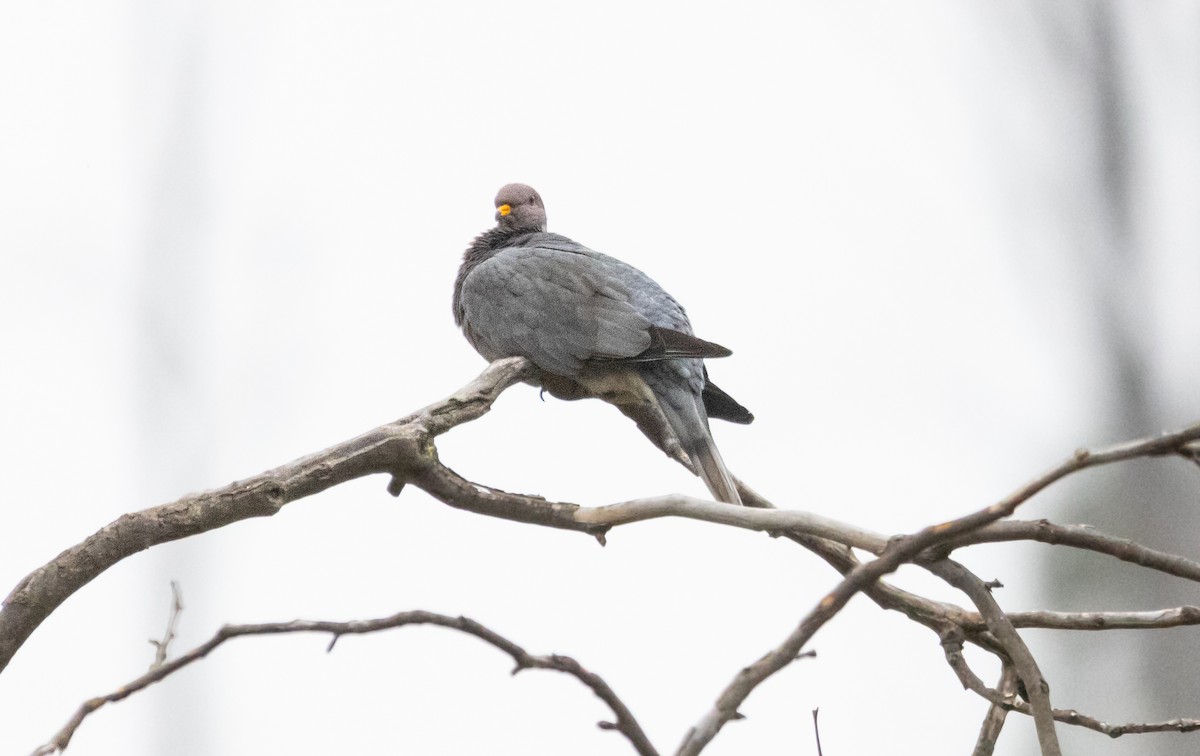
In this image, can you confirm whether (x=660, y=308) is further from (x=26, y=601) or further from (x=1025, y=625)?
(x=26, y=601)

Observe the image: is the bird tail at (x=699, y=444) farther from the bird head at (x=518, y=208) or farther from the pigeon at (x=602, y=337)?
the bird head at (x=518, y=208)

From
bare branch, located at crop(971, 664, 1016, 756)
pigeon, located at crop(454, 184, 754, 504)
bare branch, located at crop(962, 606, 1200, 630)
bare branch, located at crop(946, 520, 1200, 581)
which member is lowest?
bare branch, located at crop(971, 664, 1016, 756)

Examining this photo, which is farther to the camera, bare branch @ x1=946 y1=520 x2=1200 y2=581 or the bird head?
the bird head

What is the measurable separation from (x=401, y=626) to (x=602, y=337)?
1.96 metres

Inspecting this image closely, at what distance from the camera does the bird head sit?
4.25m

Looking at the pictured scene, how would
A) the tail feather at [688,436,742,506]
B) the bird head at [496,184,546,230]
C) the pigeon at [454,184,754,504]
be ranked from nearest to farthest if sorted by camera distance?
the tail feather at [688,436,742,506], the pigeon at [454,184,754,504], the bird head at [496,184,546,230]

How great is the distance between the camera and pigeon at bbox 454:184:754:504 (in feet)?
10.5

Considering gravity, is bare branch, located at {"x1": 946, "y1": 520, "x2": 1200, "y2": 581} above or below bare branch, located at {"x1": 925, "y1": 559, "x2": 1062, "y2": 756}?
above

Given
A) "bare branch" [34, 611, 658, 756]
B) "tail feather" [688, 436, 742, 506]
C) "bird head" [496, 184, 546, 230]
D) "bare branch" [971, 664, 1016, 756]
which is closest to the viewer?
"bare branch" [34, 611, 658, 756]

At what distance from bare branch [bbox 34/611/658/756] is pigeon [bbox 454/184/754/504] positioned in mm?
1620

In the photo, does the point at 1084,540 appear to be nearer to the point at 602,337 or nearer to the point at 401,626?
the point at 401,626

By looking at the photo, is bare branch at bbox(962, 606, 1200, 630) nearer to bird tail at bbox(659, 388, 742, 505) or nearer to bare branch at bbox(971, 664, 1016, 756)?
bare branch at bbox(971, 664, 1016, 756)

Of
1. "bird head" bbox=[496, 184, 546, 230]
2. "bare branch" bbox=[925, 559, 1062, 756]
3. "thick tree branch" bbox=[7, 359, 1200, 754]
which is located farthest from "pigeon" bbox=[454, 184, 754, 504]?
"bare branch" bbox=[925, 559, 1062, 756]

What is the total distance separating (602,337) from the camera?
334cm
